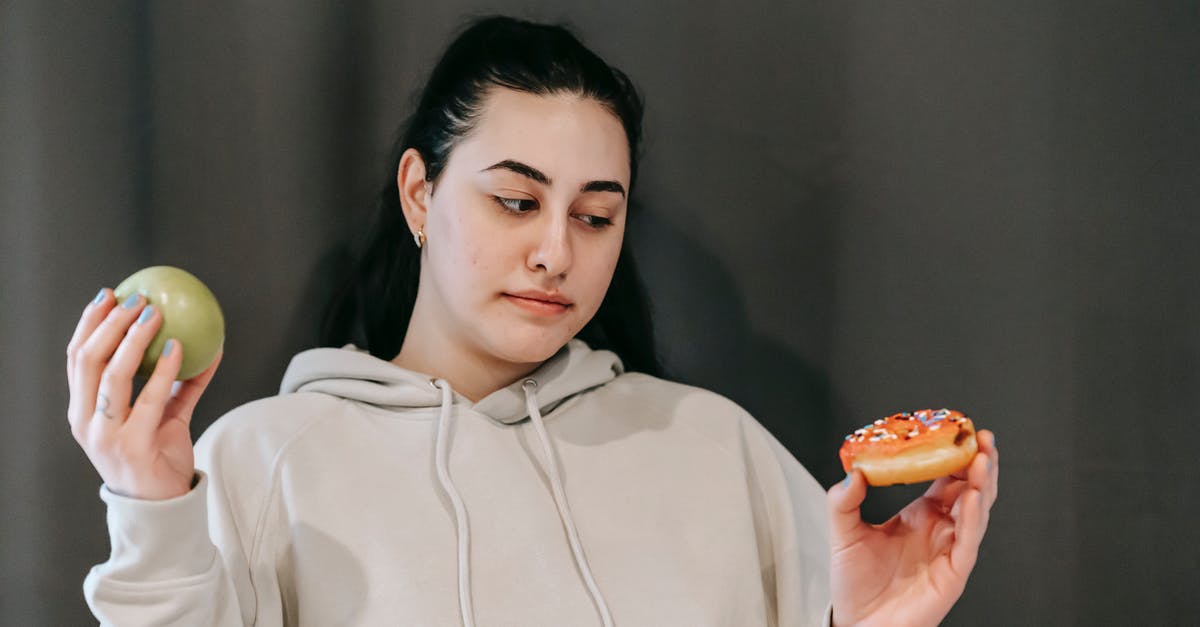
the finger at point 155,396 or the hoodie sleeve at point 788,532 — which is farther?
the hoodie sleeve at point 788,532

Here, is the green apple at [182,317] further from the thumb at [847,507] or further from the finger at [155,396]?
the thumb at [847,507]

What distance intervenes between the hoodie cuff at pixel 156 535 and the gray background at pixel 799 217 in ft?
1.79

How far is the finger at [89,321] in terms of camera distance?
0.96 meters

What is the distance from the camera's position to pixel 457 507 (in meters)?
1.26

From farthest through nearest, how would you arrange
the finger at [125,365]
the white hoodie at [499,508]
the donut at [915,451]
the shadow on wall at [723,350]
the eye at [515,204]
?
the shadow on wall at [723,350], the eye at [515,204], the white hoodie at [499,508], the donut at [915,451], the finger at [125,365]

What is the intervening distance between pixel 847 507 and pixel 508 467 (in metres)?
0.41

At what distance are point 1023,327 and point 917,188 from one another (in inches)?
10.3

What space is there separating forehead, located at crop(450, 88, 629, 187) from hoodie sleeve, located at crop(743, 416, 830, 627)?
43 cm

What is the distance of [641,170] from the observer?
1.76 m

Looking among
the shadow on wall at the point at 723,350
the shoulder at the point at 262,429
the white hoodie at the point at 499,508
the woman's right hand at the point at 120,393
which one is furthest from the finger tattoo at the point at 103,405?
the shadow on wall at the point at 723,350

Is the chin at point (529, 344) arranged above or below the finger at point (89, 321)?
below

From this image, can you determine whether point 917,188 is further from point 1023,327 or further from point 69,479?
point 69,479

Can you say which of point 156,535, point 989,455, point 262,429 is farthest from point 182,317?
point 989,455

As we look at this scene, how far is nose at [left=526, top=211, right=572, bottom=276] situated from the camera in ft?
4.24
